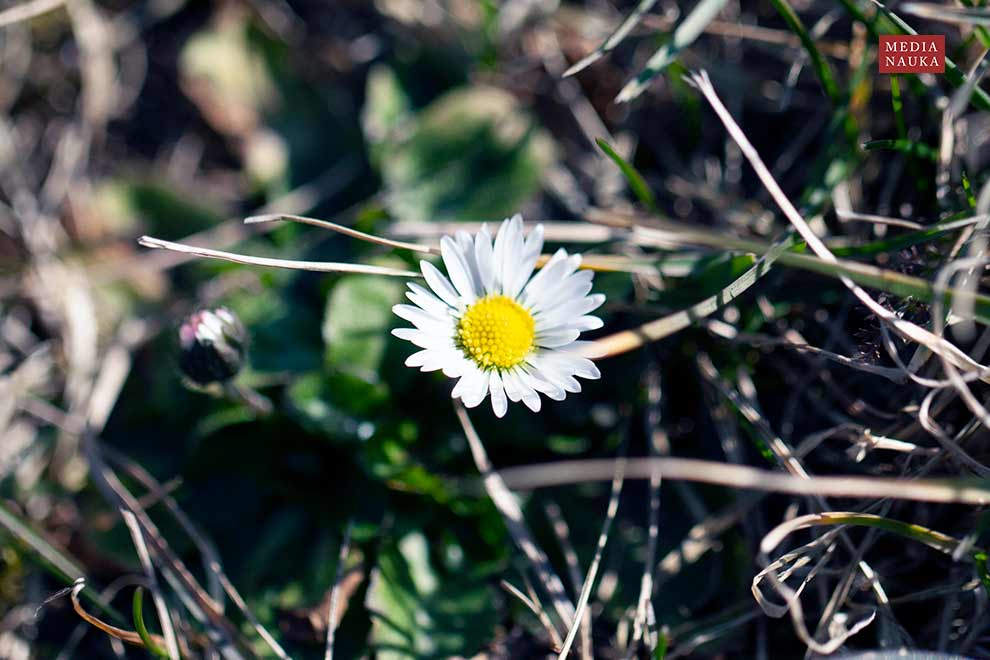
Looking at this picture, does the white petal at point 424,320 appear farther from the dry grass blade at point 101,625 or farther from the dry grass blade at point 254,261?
the dry grass blade at point 101,625

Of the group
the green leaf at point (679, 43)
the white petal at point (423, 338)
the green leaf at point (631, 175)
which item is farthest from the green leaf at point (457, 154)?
the white petal at point (423, 338)

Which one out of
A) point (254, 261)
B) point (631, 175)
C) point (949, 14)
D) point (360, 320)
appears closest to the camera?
point (949, 14)

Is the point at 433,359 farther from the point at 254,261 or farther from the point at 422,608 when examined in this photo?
the point at 422,608

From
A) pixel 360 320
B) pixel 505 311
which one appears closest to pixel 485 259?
pixel 505 311

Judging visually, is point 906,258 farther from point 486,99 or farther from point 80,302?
point 80,302

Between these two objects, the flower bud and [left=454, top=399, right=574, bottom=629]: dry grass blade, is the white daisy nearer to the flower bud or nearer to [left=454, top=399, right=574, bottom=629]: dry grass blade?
[left=454, top=399, right=574, bottom=629]: dry grass blade

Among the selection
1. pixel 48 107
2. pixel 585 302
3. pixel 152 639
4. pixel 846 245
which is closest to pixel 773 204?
pixel 846 245

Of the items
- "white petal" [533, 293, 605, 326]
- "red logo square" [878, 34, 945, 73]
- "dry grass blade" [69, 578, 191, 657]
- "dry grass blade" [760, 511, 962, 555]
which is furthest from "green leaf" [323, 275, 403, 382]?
"red logo square" [878, 34, 945, 73]
